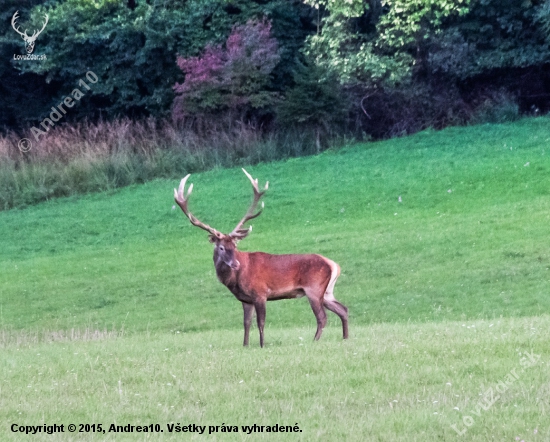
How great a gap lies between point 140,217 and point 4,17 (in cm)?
1519

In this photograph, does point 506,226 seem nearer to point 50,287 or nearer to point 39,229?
point 50,287

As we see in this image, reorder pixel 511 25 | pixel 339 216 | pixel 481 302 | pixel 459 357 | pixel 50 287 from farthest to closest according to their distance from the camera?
pixel 511 25, pixel 339 216, pixel 50 287, pixel 481 302, pixel 459 357

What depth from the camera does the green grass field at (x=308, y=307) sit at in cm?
673

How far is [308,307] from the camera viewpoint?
1466cm

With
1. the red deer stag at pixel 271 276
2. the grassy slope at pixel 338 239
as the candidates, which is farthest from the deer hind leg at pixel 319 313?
the grassy slope at pixel 338 239

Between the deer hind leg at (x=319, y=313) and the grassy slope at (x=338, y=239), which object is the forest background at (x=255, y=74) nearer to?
the grassy slope at (x=338, y=239)

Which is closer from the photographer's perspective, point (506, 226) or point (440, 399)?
point (440, 399)

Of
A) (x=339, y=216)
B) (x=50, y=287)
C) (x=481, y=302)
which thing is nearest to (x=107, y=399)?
(x=481, y=302)

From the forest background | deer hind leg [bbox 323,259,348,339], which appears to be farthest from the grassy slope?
deer hind leg [bbox 323,259,348,339]

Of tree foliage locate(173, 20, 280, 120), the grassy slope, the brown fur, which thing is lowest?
the grassy slope

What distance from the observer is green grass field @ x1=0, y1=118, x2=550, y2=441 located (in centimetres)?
673

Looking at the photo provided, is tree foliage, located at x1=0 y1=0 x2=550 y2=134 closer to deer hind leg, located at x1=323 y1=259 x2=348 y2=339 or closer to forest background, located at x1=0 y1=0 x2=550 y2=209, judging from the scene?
forest background, located at x1=0 y1=0 x2=550 y2=209

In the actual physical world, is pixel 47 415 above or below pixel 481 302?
above

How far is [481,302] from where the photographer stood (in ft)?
45.0
